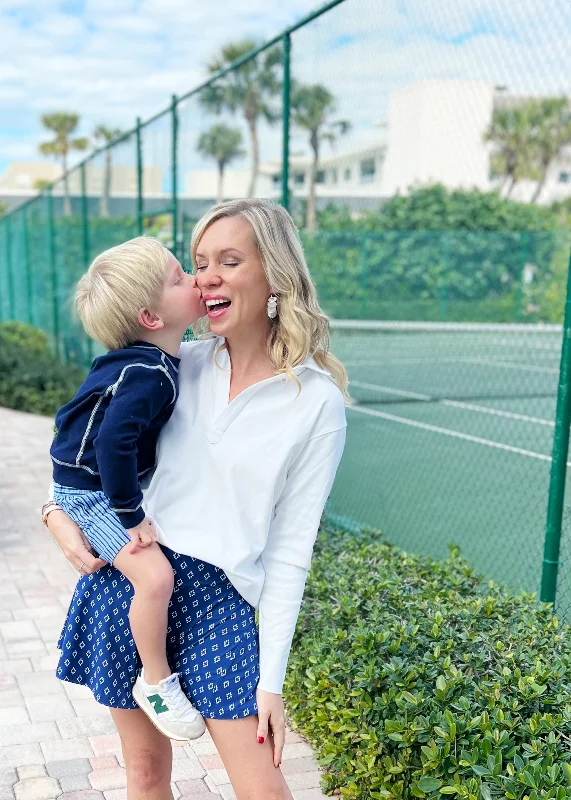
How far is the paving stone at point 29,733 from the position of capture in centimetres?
320

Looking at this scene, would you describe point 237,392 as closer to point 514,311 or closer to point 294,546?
point 294,546

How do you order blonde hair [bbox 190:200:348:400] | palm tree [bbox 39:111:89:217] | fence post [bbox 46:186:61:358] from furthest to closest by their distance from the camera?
palm tree [bbox 39:111:89:217], fence post [bbox 46:186:61:358], blonde hair [bbox 190:200:348:400]

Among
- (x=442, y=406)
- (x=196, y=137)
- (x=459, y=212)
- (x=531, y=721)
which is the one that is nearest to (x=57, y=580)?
(x=531, y=721)

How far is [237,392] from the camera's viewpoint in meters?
1.87

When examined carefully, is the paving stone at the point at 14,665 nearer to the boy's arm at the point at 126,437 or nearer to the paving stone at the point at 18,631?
the paving stone at the point at 18,631

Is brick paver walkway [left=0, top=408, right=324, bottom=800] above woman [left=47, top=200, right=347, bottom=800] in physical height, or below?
below

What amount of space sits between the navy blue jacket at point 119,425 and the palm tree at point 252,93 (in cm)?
450

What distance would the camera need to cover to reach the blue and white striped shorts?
181cm

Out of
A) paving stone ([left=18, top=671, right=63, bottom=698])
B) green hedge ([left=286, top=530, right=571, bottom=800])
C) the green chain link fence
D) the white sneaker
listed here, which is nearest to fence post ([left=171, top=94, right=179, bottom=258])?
the green chain link fence

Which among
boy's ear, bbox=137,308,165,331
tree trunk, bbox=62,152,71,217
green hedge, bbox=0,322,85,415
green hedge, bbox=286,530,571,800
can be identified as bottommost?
green hedge, bbox=0,322,85,415

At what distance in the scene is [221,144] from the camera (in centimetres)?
805

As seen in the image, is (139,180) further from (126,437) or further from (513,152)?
(513,152)

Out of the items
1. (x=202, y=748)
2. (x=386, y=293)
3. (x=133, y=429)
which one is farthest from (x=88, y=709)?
(x=386, y=293)

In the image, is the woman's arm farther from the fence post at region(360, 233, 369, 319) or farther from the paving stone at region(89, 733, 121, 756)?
the fence post at region(360, 233, 369, 319)
